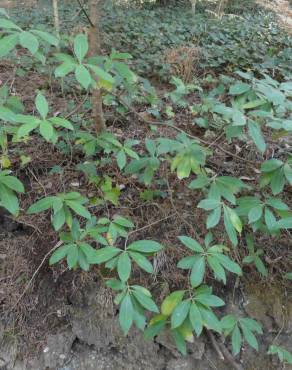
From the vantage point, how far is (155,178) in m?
2.20

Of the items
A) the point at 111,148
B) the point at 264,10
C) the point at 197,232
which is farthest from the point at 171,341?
the point at 264,10

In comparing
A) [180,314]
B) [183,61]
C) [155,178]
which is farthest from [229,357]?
[183,61]

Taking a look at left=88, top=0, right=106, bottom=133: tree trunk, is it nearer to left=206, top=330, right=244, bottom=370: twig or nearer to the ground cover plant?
the ground cover plant

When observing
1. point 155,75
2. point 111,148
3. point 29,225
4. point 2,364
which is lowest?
point 2,364

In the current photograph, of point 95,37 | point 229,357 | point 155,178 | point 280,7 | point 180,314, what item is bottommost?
point 229,357

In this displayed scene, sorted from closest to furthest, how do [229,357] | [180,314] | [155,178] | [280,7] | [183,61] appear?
1. [180,314]
2. [229,357]
3. [155,178]
4. [183,61]
5. [280,7]

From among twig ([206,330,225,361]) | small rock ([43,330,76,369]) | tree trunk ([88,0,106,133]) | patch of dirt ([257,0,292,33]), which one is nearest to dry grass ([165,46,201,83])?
tree trunk ([88,0,106,133])

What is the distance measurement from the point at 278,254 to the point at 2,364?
1.56m

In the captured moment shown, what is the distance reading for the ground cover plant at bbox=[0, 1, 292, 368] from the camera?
140 cm

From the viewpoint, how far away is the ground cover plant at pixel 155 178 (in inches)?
55.1

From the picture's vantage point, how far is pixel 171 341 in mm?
1864

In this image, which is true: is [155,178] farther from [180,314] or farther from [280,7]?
[280,7]

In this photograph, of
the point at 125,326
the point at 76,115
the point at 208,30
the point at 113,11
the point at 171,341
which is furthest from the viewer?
the point at 113,11

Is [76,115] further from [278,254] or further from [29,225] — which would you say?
[278,254]
